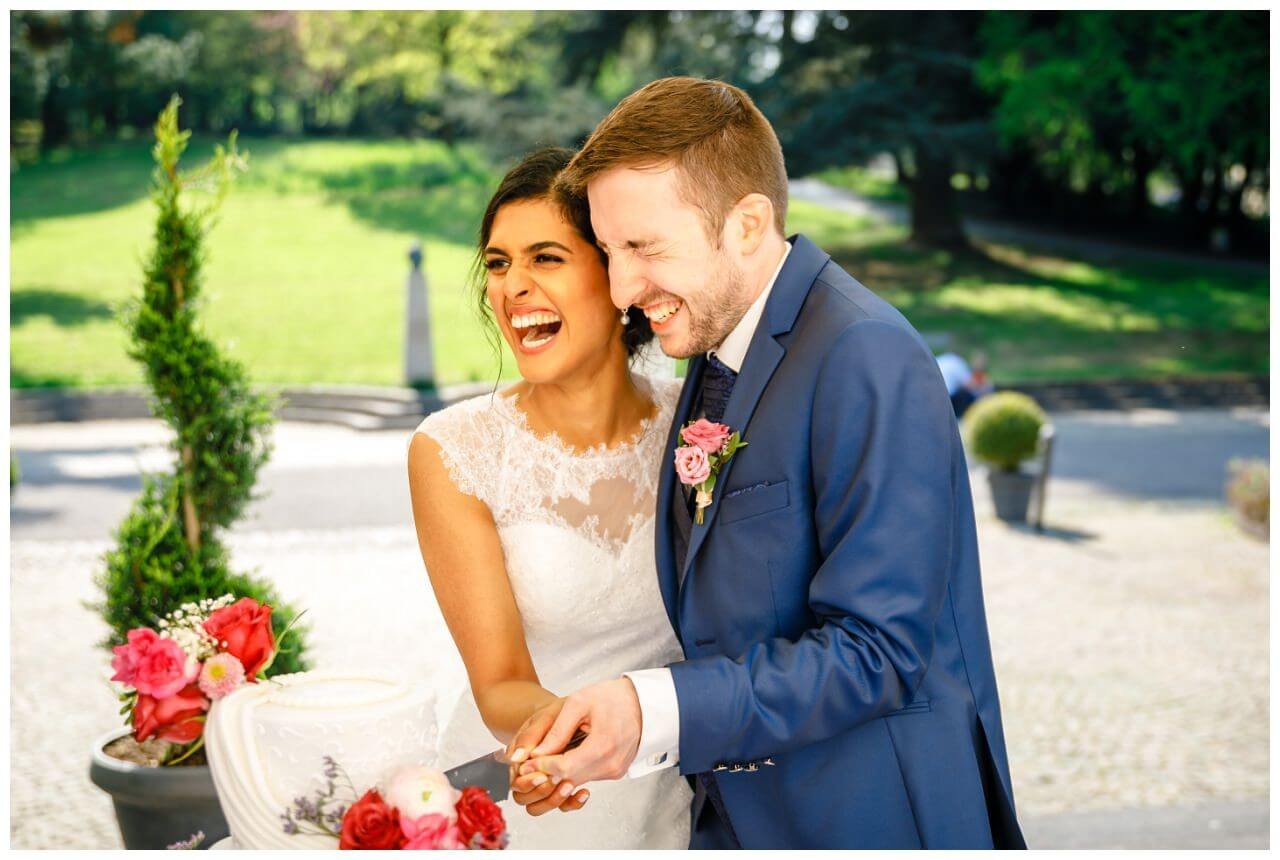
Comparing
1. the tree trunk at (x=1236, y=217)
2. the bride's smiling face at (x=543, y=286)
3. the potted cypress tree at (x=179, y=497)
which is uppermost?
the bride's smiling face at (x=543, y=286)

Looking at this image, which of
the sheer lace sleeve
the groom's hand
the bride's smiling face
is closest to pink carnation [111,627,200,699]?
the sheer lace sleeve

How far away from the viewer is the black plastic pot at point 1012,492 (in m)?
12.9

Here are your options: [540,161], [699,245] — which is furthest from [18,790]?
[699,245]

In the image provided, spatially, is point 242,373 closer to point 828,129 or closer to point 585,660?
point 585,660

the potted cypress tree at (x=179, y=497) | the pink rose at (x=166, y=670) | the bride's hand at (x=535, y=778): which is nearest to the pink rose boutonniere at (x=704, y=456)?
the bride's hand at (x=535, y=778)

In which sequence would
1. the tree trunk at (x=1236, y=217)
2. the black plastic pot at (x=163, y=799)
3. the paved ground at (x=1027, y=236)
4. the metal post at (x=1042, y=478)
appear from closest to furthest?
the black plastic pot at (x=163, y=799), the metal post at (x=1042, y=478), the tree trunk at (x=1236, y=217), the paved ground at (x=1027, y=236)

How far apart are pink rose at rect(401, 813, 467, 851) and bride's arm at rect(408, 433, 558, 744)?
578 mm

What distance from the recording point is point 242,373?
15.5ft

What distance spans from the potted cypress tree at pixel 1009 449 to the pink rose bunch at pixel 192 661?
10878 millimetres

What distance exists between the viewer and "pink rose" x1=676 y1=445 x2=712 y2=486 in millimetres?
2201

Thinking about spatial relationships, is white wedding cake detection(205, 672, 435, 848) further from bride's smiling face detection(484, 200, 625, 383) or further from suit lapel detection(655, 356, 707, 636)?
bride's smiling face detection(484, 200, 625, 383)

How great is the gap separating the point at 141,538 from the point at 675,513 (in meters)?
2.91

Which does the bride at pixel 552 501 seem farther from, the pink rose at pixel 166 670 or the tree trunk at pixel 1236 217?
the tree trunk at pixel 1236 217

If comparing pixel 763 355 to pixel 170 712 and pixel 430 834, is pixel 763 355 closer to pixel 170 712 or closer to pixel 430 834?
pixel 430 834
